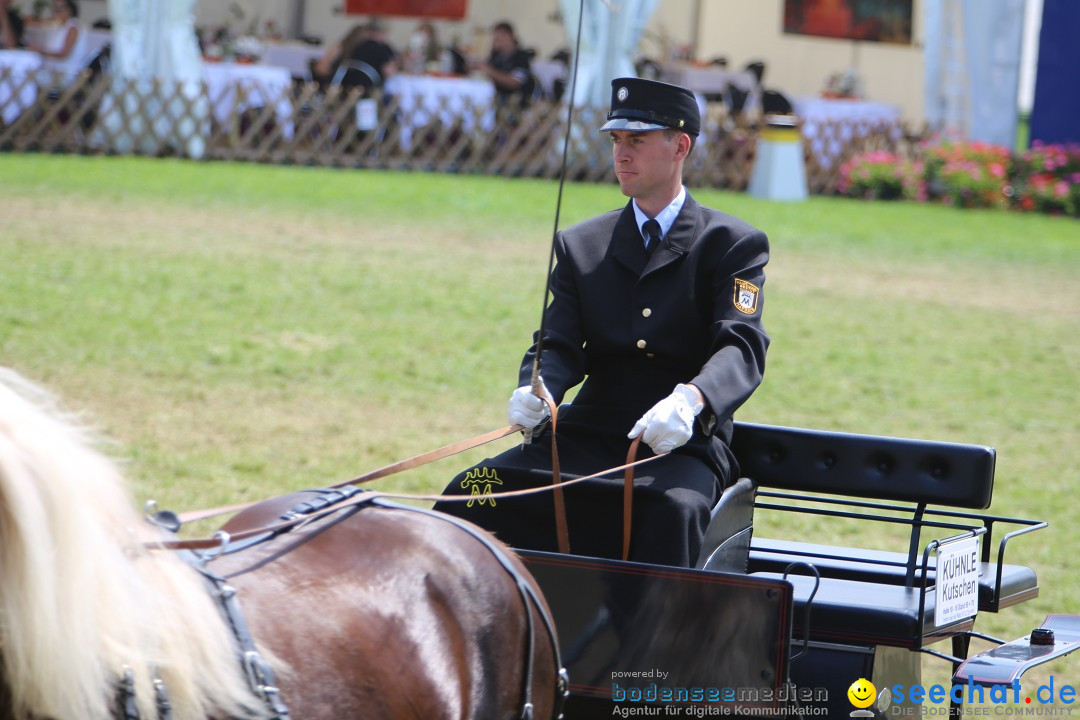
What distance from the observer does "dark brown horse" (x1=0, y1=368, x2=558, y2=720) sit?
174cm

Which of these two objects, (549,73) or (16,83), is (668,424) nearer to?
(16,83)

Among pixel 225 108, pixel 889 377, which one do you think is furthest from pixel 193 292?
pixel 225 108

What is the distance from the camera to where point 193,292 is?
31.1ft

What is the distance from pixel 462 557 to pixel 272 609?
501 mm

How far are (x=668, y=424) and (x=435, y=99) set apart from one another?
14.3 metres

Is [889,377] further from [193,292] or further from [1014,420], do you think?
[193,292]

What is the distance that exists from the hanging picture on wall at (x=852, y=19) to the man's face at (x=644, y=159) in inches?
858

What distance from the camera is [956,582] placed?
11.1 ft

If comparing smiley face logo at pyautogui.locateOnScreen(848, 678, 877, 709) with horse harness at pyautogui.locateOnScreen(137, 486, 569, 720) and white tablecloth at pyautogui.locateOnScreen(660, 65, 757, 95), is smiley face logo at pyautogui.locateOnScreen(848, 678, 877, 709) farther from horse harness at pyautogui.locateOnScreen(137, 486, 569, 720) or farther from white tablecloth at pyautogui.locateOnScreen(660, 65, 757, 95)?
white tablecloth at pyautogui.locateOnScreen(660, 65, 757, 95)

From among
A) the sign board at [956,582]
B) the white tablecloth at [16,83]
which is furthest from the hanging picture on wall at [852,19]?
the sign board at [956,582]

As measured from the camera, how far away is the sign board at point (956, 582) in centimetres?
327

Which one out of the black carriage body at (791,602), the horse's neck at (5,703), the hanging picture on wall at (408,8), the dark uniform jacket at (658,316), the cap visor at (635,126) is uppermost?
the hanging picture on wall at (408,8)

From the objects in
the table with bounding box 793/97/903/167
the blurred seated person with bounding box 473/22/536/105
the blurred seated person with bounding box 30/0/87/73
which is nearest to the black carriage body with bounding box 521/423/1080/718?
the blurred seated person with bounding box 30/0/87/73

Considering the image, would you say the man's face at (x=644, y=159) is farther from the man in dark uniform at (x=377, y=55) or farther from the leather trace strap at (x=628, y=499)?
the man in dark uniform at (x=377, y=55)
